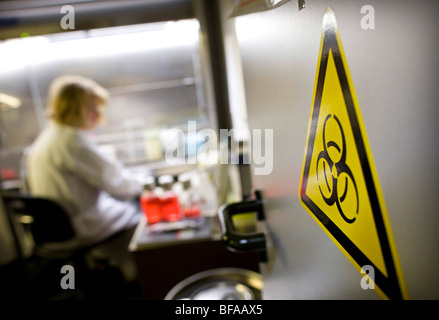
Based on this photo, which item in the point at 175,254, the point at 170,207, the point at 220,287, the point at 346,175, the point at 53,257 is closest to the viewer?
the point at 346,175

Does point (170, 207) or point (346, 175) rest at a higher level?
point (346, 175)

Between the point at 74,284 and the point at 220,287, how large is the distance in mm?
1130

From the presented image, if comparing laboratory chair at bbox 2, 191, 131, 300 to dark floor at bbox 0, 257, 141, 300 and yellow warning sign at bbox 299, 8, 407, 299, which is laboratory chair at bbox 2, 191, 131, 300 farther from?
yellow warning sign at bbox 299, 8, 407, 299

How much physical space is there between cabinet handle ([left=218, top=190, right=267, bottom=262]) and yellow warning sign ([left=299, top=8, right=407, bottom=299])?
0.39 meters

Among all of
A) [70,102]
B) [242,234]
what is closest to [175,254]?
[242,234]

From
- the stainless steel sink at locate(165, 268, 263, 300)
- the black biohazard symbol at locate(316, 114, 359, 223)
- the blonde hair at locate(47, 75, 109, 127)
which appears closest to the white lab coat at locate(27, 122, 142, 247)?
the blonde hair at locate(47, 75, 109, 127)

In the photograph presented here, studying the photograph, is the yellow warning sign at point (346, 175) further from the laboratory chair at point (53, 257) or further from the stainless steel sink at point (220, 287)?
the laboratory chair at point (53, 257)

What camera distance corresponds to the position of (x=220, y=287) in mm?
892

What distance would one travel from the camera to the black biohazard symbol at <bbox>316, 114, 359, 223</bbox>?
29cm

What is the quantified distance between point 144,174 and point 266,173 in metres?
1.99

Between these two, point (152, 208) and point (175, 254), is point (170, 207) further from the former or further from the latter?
point (175, 254)
